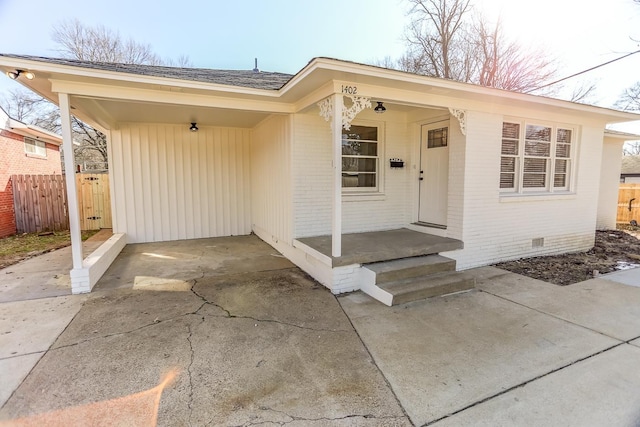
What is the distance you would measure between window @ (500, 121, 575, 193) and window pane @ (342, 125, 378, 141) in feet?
7.44

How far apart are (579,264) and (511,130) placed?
270 centimetres

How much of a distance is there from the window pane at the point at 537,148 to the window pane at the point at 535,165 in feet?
0.38

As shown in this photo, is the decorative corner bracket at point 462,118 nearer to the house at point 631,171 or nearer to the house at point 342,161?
the house at point 342,161

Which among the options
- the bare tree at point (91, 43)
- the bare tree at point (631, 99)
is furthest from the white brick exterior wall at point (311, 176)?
the bare tree at point (631, 99)

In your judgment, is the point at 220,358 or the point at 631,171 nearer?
the point at 220,358

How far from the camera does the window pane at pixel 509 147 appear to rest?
583cm

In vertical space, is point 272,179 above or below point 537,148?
below

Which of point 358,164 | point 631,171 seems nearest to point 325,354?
point 358,164

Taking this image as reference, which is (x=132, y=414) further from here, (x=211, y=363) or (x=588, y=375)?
(x=588, y=375)

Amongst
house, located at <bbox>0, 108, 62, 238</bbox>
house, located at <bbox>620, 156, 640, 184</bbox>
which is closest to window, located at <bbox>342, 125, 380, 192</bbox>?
house, located at <bbox>0, 108, 62, 238</bbox>

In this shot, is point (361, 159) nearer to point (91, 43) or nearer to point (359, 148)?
point (359, 148)

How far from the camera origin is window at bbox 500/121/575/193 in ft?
19.3

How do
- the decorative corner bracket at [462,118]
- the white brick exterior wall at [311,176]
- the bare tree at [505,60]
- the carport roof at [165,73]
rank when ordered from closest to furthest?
the carport roof at [165,73], the decorative corner bracket at [462,118], the white brick exterior wall at [311,176], the bare tree at [505,60]

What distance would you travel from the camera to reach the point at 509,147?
5.88 metres
